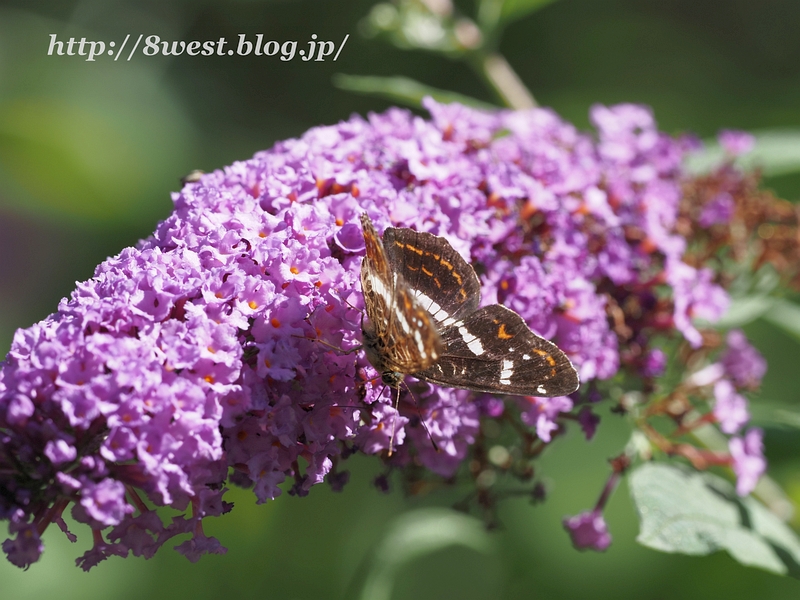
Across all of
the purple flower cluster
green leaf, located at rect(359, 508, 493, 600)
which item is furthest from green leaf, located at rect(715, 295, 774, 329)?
green leaf, located at rect(359, 508, 493, 600)

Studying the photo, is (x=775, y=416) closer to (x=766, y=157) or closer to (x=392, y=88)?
(x=766, y=157)

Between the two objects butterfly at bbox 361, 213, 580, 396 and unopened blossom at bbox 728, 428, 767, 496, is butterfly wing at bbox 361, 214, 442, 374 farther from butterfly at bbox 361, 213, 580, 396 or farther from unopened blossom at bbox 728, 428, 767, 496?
unopened blossom at bbox 728, 428, 767, 496

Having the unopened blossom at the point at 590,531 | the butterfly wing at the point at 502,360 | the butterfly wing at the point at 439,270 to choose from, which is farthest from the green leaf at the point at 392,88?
the unopened blossom at the point at 590,531

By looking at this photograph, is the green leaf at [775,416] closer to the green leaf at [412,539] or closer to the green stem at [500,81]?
the green leaf at [412,539]

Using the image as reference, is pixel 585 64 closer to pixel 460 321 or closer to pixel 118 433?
pixel 460 321

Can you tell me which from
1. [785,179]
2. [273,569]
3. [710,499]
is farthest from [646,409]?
[785,179]
